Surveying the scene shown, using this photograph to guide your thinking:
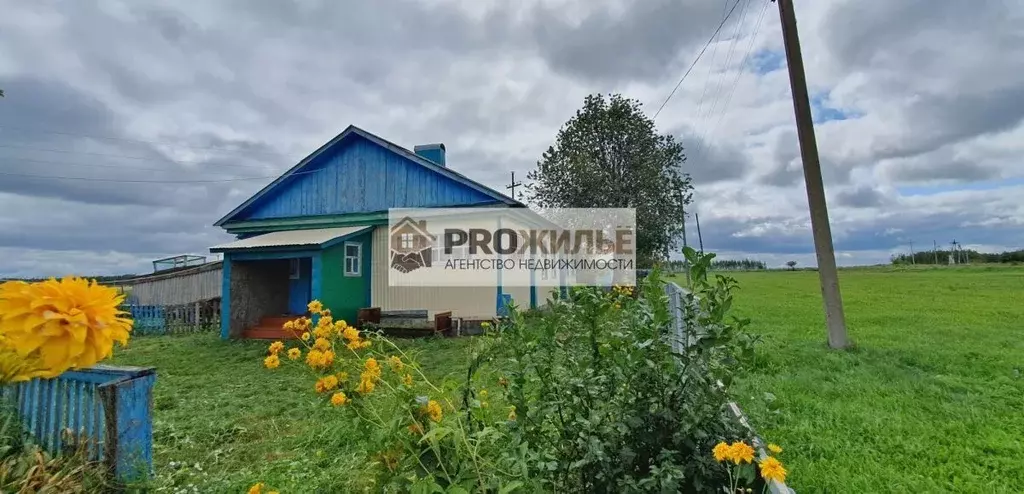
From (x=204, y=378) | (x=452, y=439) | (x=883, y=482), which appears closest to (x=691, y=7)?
(x=883, y=482)

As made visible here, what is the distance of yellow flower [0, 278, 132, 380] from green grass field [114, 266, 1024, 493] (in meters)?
1.53

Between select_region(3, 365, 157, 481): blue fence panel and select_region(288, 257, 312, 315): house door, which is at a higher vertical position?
select_region(288, 257, 312, 315): house door

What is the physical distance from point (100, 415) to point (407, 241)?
8009 millimetres

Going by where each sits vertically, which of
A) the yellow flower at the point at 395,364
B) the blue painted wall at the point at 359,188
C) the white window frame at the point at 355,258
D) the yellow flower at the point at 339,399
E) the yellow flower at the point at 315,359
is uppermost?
the blue painted wall at the point at 359,188

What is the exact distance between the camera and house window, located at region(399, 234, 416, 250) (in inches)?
430

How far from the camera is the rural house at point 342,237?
9938 mm

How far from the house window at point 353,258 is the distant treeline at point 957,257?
55.0 metres

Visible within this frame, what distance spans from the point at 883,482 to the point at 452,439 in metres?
2.43

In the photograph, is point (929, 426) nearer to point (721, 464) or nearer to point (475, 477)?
point (721, 464)

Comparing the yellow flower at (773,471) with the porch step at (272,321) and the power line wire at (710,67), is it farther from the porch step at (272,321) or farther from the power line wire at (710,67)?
the porch step at (272,321)

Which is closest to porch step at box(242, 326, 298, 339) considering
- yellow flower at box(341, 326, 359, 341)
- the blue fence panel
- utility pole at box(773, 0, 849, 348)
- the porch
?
the porch

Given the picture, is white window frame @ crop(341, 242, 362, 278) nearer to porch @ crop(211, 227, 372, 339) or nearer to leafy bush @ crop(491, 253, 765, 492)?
porch @ crop(211, 227, 372, 339)

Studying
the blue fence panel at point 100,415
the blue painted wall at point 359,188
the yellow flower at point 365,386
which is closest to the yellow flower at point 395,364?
the yellow flower at point 365,386

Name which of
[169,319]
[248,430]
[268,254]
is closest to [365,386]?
[248,430]
